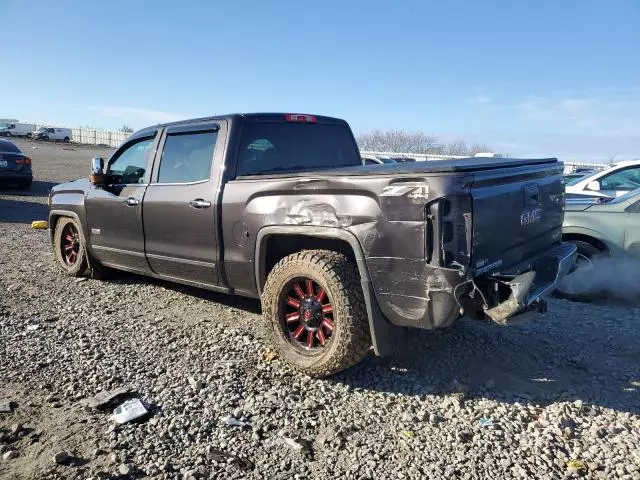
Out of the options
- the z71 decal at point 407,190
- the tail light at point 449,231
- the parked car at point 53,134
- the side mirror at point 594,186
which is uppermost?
the parked car at point 53,134

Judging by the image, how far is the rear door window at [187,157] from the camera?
4.70 meters

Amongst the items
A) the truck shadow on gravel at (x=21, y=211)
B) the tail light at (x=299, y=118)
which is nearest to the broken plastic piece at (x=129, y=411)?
the tail light at (x=299, y=118)

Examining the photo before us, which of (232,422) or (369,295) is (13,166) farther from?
(369,295)

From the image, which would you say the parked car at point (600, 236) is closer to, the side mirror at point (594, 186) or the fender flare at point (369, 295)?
the side mirror at point (594, 186)

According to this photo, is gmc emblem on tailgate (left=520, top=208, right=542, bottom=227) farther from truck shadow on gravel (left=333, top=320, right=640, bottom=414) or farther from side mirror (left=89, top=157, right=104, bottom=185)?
side mirror (left=89, top=157, right=104, bottom=185)

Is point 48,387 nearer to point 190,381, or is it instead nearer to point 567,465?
point 190,381

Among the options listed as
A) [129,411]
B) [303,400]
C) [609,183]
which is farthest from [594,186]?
[129,411]

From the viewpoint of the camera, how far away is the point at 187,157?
495cm

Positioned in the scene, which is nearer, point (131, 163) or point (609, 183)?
point (131, 163)

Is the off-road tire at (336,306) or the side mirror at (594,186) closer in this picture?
the off-road tire at (336,306)

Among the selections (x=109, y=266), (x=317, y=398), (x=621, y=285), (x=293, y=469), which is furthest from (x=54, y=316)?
(x=621, y=285)

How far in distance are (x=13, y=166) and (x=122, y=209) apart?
41.3 feet

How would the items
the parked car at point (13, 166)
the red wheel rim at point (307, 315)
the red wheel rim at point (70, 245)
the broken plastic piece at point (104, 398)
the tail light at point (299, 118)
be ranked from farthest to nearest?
the parked car at point (13, 166) → the red wheel rim at point (70, 245) → the tail light at point (299, 118) → the red wheel rim at point (307, 315) → the broken plastic piece at point (104, 398)

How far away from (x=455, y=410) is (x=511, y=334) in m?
1.60
